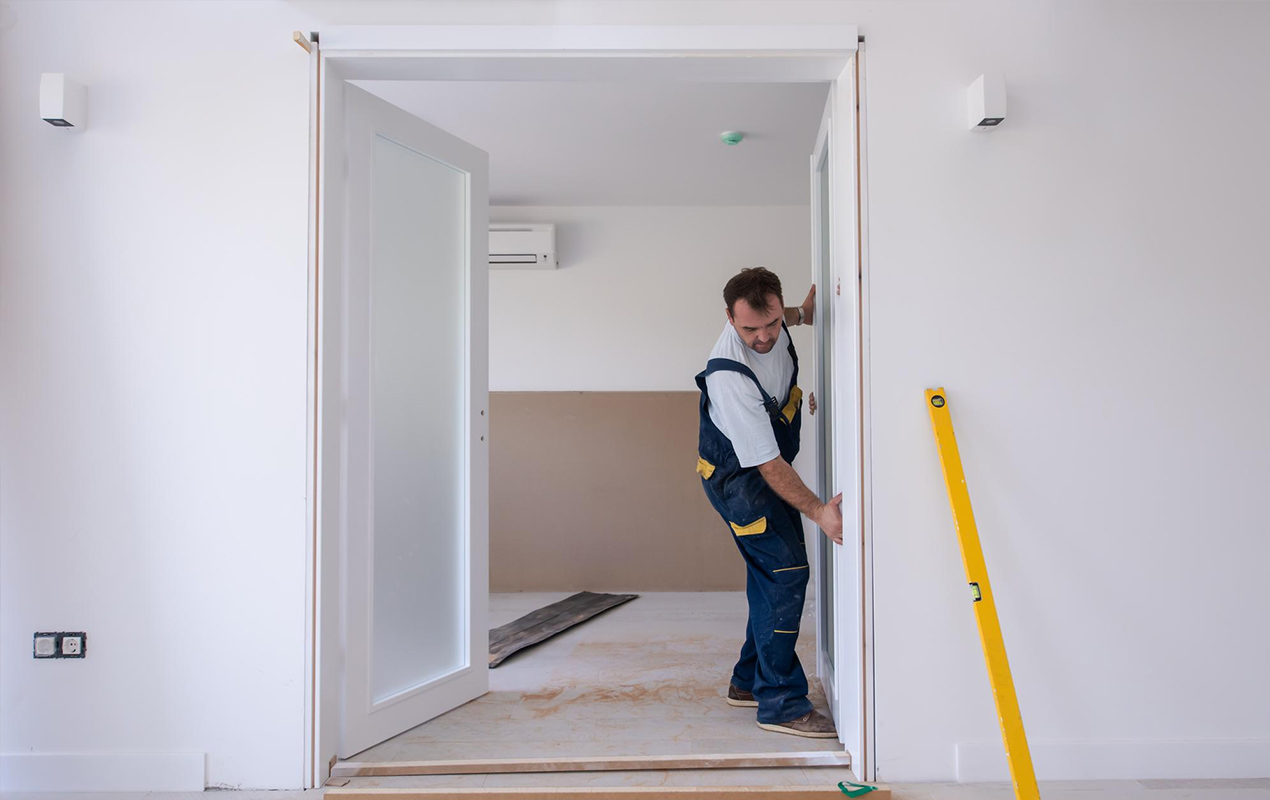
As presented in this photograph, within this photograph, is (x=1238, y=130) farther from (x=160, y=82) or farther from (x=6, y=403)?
(x=6, y=403)

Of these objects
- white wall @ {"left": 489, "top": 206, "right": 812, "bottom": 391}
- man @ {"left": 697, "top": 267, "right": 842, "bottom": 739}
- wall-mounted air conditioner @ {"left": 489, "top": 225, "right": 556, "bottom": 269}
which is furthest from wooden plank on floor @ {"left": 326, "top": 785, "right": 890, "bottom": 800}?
wall-mounted air conditioner @ {"left": 489, "top": 225, "right": 556, "bottom": 269}

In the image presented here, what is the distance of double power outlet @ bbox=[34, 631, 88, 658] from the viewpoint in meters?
2.11

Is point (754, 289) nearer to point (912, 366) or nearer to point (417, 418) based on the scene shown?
point (912, 366)

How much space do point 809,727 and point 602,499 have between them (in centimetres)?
266

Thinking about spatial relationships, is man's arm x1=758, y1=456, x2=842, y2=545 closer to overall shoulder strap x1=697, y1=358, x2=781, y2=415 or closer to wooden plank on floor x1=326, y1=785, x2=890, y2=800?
overall shoulder strap x1=697, y1=358, x2=781, y2=415

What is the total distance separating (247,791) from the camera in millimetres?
2100

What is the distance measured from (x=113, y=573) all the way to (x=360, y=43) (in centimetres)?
160

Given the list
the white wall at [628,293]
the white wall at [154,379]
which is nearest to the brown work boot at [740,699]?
the white wall at [154,379]

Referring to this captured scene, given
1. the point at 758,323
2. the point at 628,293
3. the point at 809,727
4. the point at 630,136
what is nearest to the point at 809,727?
the point at 809,727

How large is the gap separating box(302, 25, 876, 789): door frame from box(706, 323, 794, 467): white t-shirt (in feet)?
1.08

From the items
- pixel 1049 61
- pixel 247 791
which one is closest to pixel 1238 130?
pixel 1049 61

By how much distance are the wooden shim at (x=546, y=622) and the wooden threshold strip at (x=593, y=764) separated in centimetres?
102

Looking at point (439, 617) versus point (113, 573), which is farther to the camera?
point (439, 617)

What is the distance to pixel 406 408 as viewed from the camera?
2.51m
